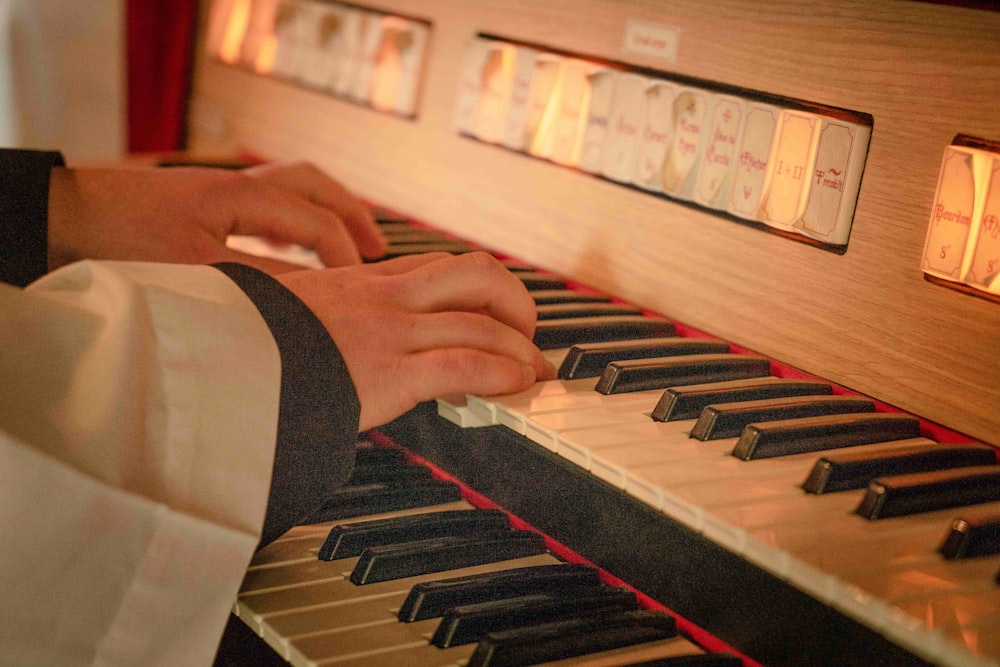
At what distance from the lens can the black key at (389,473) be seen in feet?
3.55

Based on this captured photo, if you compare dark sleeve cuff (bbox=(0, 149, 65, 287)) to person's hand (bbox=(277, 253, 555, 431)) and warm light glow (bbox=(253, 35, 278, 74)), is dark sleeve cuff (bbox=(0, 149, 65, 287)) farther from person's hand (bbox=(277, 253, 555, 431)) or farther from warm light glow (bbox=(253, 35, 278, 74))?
warm light glow (bbox=(253, 35, 278, 74))

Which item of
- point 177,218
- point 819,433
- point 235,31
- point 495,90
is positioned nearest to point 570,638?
point 819,433

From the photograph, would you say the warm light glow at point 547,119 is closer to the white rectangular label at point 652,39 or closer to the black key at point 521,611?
the white rectangular label at point 652,39

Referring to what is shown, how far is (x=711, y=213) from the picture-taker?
113cm

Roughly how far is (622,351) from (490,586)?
10.6 inches

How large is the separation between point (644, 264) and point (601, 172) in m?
0.13

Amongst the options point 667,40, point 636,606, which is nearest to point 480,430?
point 636,606

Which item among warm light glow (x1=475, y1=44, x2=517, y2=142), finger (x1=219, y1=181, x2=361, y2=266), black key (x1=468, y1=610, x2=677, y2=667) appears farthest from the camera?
warm light glow (x1=475, y1=44, x2=517, y2=142)

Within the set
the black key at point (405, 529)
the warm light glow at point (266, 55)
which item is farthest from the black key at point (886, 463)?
the warm light glow at point (266, 55)

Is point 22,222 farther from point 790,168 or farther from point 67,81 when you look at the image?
point 67,81

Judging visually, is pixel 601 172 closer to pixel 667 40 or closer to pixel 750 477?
pixel 667 40

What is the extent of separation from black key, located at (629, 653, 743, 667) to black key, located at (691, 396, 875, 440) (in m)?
0.18

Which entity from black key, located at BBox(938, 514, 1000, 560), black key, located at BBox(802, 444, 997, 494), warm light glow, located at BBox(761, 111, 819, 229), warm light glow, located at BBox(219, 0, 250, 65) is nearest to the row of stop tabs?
warm light glow, located at BBox(761, 111, 819, 229)

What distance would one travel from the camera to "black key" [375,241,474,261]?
4.30 feet
